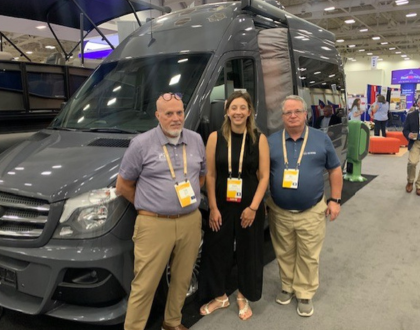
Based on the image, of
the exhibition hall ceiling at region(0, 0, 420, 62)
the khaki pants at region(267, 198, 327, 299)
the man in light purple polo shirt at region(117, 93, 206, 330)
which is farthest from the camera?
the exhibition hall ceiling at region(0, 0, 420, 62)

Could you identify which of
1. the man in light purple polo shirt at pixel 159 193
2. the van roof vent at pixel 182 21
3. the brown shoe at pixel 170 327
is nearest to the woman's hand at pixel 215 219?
the man in light purple polo shirt at pixel 159 193

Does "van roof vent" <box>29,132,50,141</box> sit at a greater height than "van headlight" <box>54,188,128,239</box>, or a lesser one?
greater

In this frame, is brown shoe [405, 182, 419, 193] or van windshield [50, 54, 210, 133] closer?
van windshield [50, 54, 210, 133]

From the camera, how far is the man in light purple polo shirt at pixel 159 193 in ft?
7.47

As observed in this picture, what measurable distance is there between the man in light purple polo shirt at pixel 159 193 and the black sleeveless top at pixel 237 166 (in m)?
0.27

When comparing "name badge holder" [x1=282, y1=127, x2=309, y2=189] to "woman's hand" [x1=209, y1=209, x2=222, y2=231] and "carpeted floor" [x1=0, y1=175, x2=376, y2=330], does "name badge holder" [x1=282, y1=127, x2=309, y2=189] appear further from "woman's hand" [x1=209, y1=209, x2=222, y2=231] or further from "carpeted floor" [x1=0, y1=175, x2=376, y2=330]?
"carpeted floor" [x1=0, y1=175, x2=376, y2=330]

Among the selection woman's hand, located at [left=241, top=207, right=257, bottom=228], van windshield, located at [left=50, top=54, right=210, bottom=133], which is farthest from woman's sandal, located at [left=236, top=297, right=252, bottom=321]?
van windshield, located at [left=50, top=54, right=210, bottom=133]

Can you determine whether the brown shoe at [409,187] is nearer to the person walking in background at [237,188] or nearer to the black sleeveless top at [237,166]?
the person walking in background at [237,188]

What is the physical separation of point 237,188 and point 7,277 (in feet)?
5.22

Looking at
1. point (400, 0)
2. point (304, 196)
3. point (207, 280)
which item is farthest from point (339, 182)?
point (400, 0)

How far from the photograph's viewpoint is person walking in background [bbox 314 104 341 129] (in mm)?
4818

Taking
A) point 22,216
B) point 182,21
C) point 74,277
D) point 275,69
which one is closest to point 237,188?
point 74,277

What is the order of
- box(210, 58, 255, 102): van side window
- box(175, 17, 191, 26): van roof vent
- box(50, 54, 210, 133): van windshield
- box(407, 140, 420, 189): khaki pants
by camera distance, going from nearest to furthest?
box(50, 54, 210, 133): van windshield, box(210, 58, 255, 102): van side window, box(175, 17, 191, 26): van roof vent, box(407, 140, 420, 189): khaki pants

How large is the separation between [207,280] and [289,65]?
2299mm
